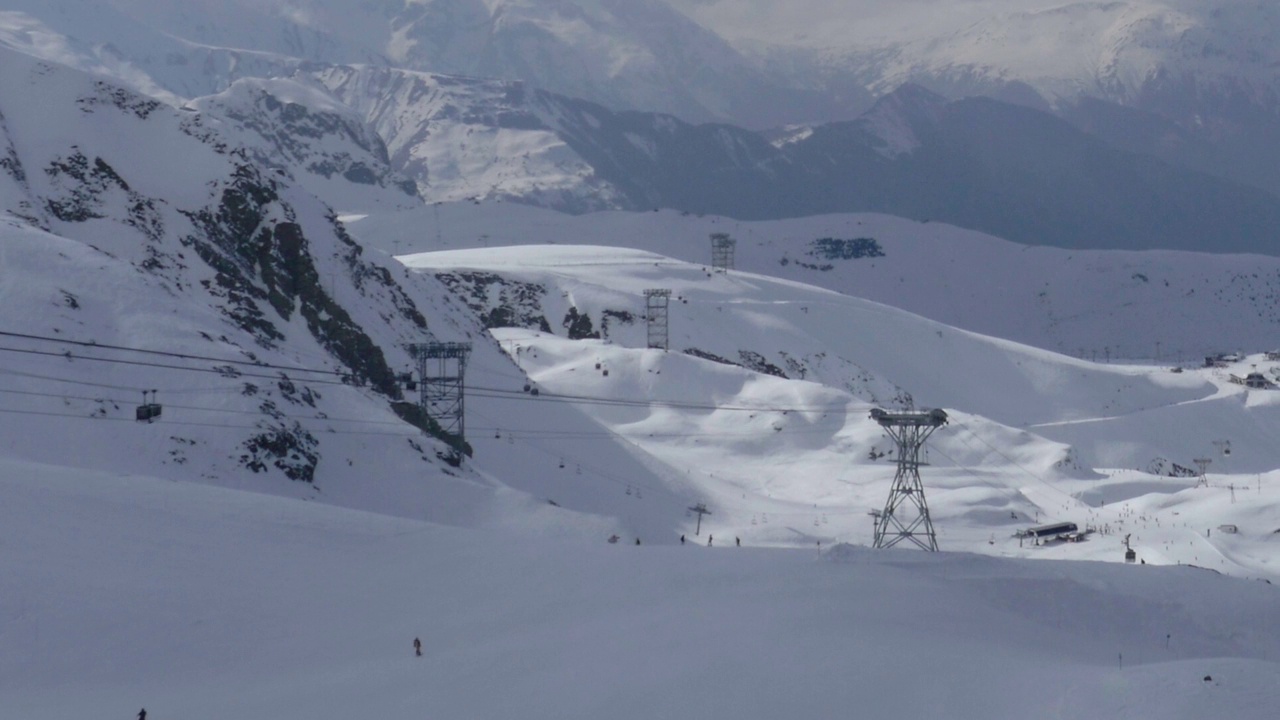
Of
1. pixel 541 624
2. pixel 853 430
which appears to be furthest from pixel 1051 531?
pixel 541 624

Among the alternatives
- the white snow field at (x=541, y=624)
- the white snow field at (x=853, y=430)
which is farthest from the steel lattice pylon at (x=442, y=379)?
the white snow field at (x=541, y=624)

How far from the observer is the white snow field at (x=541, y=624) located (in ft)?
109

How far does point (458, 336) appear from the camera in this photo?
99.8 metres

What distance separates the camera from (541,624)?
39250 mm

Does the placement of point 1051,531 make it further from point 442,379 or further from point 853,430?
point 442,379

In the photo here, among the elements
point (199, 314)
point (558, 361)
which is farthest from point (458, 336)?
point (199, 314)

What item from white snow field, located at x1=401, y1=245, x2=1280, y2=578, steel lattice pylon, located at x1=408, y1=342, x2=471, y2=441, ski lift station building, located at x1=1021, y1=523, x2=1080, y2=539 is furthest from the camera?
white snow field, located at x1=401, y1=245, x2=1280, y2=578

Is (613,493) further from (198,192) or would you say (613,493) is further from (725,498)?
(198,192)

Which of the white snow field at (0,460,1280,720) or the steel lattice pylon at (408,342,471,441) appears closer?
the white snow field at (0,460,1280,720)

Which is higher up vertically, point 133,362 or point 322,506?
point 133,362

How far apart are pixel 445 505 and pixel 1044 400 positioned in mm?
118429

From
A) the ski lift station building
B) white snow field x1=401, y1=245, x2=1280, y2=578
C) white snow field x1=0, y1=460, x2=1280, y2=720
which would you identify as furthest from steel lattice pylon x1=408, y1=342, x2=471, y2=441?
the ski lift station building

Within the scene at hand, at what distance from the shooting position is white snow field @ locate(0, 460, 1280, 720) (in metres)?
33.3

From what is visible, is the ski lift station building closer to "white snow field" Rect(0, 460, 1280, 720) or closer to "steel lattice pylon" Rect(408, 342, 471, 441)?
"white snow field" Rect(0, 460, 1280, 720)
